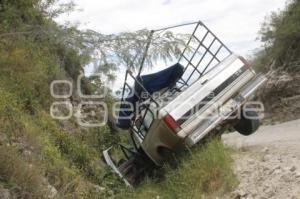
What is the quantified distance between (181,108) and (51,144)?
12.1 ft

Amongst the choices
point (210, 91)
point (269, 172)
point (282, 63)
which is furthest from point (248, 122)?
point (282, 63)

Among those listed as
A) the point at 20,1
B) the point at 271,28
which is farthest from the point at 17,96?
the point at 271,28

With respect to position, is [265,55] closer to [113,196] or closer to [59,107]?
[59,107]

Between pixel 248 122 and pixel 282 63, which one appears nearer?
pixel 248 122

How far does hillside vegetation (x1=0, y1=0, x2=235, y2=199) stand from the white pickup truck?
48 cm

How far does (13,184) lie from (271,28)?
1027 inches

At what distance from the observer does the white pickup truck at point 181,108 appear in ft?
30.3

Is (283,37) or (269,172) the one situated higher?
(269,172)

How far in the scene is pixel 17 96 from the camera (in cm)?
1305

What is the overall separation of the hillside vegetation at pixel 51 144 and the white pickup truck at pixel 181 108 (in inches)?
18.8

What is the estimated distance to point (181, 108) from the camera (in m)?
9.23
